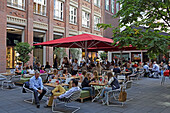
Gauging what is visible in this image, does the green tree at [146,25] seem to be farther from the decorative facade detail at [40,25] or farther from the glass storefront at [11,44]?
the glass storefront at [11,44]

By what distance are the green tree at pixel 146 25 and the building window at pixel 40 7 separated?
502 inches

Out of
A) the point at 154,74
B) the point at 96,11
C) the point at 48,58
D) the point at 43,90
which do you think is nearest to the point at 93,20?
the point at 96,11

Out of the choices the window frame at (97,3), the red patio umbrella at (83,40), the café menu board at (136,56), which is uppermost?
the window frame at (97,3)

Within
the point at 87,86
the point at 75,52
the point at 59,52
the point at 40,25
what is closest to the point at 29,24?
the point at 40,25

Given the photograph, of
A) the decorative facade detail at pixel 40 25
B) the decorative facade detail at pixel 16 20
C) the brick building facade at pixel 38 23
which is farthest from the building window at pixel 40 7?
the decorative facade detail at pixel 16 20

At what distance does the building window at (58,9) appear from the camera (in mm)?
21312

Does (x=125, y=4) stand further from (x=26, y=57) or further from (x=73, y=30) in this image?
(x=73, y=30)

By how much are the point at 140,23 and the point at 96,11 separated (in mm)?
21587

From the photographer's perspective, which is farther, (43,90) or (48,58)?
(48,58)

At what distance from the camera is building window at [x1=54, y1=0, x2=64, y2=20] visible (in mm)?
21312

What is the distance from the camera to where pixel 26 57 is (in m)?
15.0

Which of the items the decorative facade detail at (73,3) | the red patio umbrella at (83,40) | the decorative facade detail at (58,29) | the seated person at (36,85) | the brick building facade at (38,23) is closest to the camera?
the seated person at (36,85)

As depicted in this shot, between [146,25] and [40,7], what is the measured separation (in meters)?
14.2

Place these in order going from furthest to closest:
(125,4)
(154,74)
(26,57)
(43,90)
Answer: (154,74) < (26,57) < (125,4) < (43,90)
